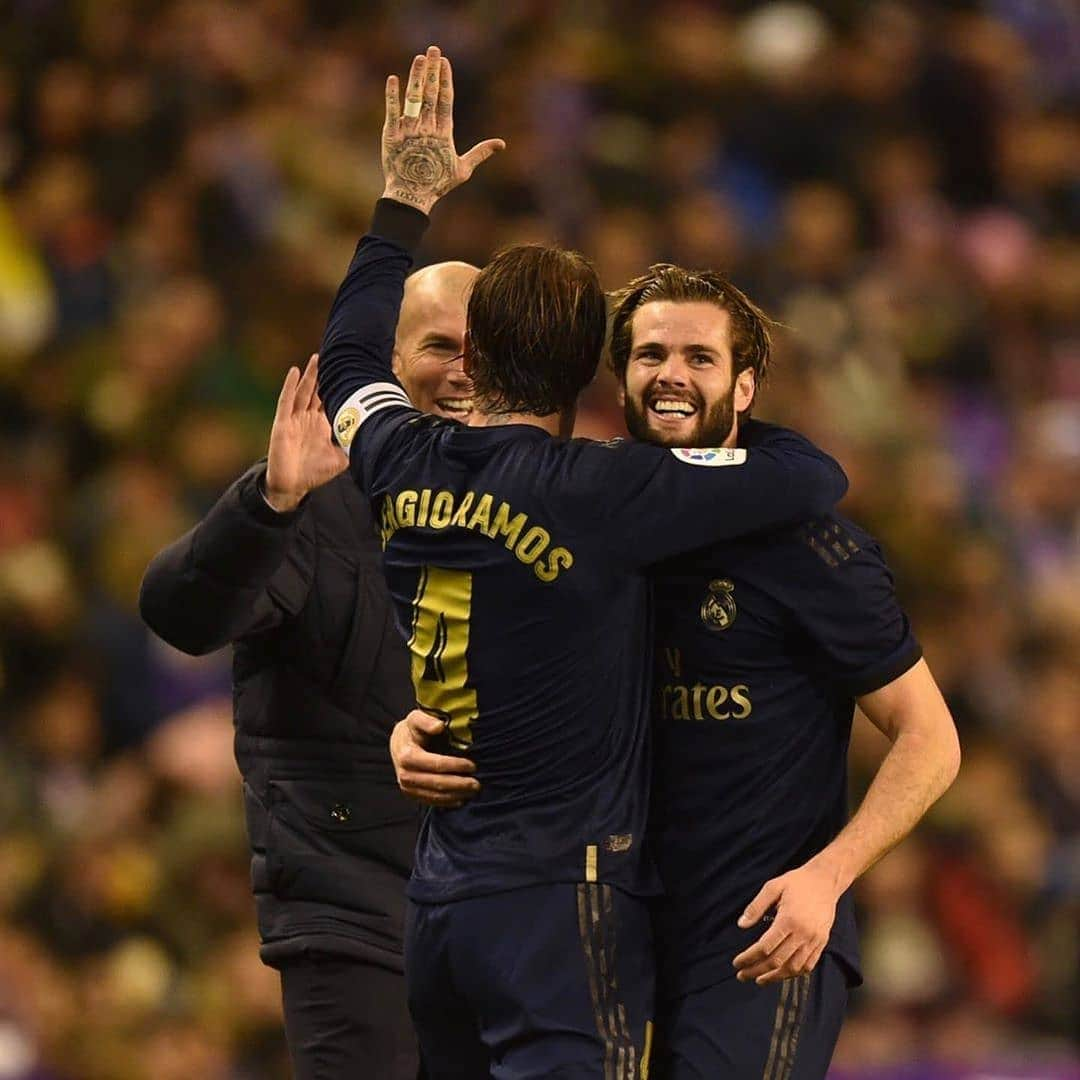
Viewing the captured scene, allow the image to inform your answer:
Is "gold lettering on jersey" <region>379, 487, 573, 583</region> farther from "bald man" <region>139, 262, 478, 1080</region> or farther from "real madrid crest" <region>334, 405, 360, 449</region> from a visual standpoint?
"bald man" <region>139, 262, 478, 1080</region>

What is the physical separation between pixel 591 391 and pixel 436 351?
396 cm

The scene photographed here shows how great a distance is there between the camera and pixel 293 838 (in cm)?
→ 405

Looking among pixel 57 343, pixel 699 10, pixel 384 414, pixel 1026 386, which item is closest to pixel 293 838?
pixel 384 414

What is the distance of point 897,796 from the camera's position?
3.38 m

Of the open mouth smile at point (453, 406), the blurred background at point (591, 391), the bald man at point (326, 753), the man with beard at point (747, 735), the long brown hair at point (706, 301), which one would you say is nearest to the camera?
the man with beard at point (747, 735)

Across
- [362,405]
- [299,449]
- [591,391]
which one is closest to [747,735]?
[362,405]

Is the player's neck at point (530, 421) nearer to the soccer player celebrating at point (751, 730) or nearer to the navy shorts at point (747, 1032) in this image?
the soccer player celebrating at point (751, 730)

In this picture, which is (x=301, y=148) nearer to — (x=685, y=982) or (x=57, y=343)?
(x=57, y=343)

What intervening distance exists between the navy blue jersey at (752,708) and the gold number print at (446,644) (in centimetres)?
29

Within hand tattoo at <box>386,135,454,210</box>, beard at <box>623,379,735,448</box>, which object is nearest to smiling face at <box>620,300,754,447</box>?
beard at <box>623,379,735,448</box>

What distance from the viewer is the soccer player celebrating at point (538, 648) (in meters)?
3.32

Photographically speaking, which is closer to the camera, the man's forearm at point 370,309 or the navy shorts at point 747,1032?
the navy shorts at point 747,1032

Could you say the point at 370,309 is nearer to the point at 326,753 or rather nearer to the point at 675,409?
the point at 675,409

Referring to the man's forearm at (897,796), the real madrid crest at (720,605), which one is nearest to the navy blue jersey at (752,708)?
the real madrid crest at (720,605)
